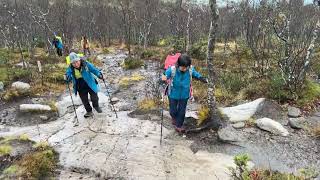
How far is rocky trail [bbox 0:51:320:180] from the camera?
621 cm

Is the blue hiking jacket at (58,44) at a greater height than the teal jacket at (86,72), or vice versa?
the teal jacket at (86,72)

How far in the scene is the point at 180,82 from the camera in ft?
24.0

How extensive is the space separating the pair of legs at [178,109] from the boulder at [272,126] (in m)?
1.78

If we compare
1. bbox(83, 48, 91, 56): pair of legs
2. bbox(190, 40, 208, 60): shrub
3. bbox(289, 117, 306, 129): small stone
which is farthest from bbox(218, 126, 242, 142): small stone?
bbox(83, 48, 91, 56): pair of legs

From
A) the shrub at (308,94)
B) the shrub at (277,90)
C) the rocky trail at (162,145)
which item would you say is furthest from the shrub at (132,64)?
the shrub at (308,94)

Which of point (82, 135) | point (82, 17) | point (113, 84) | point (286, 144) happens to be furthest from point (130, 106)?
point (82, 17)

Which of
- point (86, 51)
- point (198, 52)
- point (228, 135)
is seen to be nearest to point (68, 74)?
point (228, 135)

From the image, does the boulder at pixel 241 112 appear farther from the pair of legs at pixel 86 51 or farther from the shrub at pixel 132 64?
the pair of legs at pixel 86 51

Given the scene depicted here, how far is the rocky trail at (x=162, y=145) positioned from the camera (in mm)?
6215

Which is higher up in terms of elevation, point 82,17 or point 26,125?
point 82,17

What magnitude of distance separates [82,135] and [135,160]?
1834 mm

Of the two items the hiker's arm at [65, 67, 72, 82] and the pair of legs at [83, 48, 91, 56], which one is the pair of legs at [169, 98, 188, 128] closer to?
the hiker's arm at [65, 67, 72, 82]

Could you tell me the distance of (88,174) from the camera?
6.11 metres

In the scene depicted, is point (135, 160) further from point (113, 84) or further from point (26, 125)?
point (113, 84)
